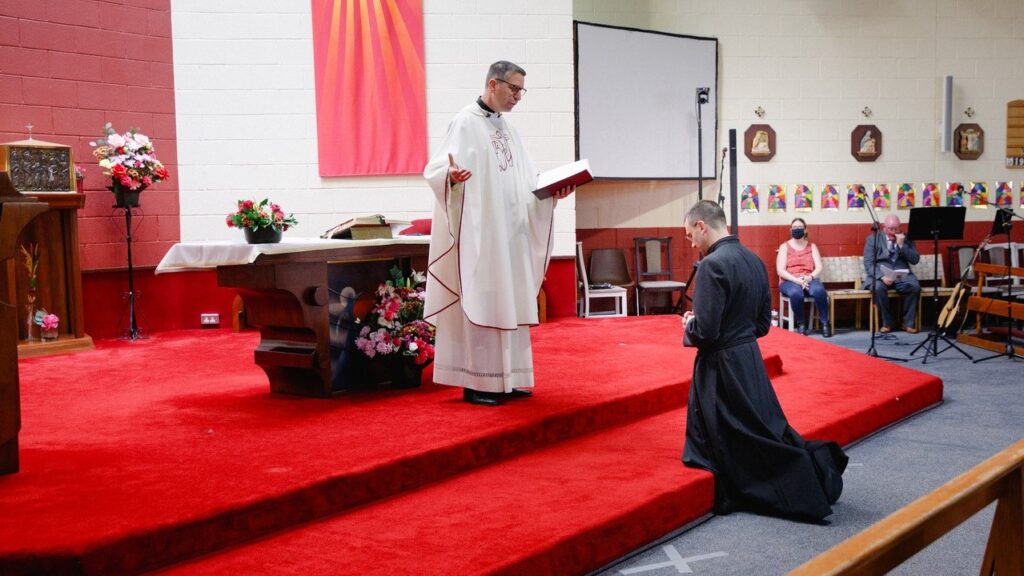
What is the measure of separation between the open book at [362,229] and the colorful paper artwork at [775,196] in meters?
6.08

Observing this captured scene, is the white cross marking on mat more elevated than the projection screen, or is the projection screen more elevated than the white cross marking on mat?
the projection screen

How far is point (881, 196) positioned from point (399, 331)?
720cm

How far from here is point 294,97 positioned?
738cm

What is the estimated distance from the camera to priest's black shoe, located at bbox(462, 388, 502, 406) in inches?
171

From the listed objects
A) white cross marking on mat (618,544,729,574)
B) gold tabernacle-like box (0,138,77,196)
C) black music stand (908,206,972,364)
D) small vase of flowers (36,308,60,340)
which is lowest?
white cross marking on mat (618,544,729,574)

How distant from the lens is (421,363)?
4.75 metres

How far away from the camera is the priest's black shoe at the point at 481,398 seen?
4.35m

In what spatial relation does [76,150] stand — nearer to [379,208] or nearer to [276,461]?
[379,208]

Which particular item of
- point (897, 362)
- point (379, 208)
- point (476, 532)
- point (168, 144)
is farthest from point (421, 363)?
point (897, 362)

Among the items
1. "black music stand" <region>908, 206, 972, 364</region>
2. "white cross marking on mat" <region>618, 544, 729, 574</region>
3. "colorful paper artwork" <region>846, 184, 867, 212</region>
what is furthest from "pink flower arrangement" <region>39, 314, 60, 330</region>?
"colorful paper artwork" <region>846, 184, 867, 212</region>

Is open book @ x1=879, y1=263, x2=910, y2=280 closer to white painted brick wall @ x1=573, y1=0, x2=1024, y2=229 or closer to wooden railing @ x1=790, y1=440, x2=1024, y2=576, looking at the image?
white painted brick wall @ x1=573, y1=0, x2=1024, y2=229

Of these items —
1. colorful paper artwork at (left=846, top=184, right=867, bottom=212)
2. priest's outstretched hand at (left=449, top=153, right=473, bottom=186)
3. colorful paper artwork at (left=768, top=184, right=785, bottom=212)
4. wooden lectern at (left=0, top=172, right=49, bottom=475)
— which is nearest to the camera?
wooden lectern at (left=0, top=172, right=49, bottom=475)

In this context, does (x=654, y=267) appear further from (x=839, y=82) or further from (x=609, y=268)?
(x=839, y=82)

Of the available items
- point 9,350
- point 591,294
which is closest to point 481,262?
point 9,350
